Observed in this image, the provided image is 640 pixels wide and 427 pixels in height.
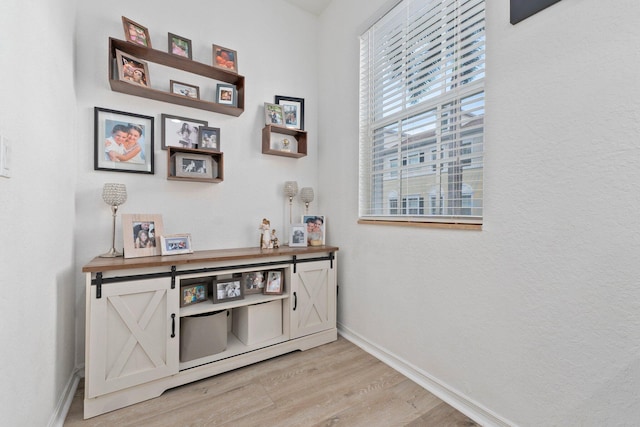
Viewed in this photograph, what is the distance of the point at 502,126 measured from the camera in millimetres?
1396

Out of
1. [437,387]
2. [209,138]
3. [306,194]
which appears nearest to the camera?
[437,387]

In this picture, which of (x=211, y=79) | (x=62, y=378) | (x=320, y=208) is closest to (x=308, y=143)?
(x=320, y=208)

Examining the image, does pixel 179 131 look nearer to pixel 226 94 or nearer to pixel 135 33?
pixel 226 94

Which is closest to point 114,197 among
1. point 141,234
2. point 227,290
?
point 141,234

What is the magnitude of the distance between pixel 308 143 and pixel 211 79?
101 centimetres

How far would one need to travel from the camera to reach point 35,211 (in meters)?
1.16

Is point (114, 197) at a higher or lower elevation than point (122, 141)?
lower

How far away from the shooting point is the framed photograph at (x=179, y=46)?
2.08 metres

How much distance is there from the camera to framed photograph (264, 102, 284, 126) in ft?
8.20

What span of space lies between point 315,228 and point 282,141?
2.87 ft

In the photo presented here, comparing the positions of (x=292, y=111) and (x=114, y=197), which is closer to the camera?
(x=114, y=197)

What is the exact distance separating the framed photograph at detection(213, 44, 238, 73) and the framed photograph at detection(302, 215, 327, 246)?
1.38 m

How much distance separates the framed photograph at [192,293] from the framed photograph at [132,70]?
1.40 m

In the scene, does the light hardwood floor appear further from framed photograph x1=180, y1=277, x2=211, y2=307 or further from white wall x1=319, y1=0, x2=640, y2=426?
framed photograph x1=180, y1=277, x2=211, y2=307
